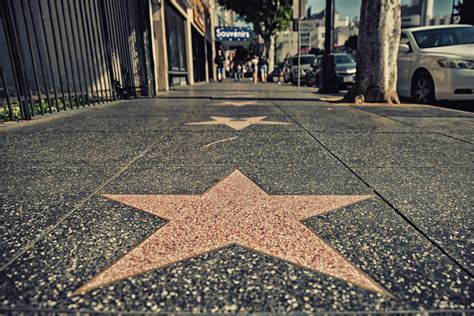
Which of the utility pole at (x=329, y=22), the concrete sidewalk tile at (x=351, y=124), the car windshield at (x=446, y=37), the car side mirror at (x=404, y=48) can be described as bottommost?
the concrete sidewalk tile at (x=351, y=124)

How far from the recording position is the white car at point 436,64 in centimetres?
576

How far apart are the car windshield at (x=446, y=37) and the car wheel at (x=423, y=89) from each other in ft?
2.27

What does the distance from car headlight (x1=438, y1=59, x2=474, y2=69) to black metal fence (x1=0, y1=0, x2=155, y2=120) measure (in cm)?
646

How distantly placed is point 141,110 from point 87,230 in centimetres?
464

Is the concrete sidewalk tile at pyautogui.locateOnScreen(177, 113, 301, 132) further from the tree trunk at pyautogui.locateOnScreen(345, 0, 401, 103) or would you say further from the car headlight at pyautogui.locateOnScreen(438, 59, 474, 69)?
the car headlight at pyautogui.locateOnScreen(438, 59, 474, 69)

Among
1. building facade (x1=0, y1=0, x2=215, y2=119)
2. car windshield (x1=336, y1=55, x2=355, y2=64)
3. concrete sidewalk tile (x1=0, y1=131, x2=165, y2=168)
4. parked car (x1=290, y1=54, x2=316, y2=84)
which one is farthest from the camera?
parked car (x1=290, y1=54, x2=316, y2=84)

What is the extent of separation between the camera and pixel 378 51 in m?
6.25

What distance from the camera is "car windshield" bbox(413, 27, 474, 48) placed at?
652 cm

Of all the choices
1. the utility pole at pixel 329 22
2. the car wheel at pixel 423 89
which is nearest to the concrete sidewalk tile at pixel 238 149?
the car wheel at pixel 423 89

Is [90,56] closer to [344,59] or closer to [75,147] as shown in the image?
[75,147]

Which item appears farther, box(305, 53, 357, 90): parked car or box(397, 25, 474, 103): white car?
box(305, 53, 357, 90): parked car

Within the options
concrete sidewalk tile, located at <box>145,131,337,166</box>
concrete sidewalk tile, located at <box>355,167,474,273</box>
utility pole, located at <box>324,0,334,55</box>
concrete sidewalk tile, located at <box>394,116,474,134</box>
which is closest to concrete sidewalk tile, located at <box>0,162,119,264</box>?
concrete sidewalk tile, located at <box>145,131,337,166</box>

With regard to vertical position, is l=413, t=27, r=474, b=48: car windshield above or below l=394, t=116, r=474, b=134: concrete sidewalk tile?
above

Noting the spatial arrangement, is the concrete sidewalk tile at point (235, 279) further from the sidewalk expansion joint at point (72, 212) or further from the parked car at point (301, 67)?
the parked car at point (301, 67)
